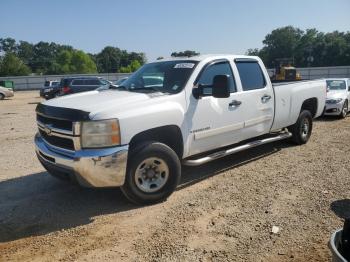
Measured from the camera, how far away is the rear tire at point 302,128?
24.9 feet

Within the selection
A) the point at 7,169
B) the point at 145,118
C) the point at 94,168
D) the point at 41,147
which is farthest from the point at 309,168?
the point at 7,169

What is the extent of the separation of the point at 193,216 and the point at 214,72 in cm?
230

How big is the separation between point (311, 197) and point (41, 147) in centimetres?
371

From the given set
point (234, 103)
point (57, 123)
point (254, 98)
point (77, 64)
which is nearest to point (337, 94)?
point (254, 98)

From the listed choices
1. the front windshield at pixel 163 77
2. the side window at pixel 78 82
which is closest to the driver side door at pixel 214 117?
the front windshield at pixel 163 77

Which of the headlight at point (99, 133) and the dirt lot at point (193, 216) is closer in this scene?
the dirt lot at point (193, 216)

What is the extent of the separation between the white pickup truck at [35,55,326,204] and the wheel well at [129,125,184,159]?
14 mm

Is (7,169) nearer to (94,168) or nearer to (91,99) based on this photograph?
(91,99)

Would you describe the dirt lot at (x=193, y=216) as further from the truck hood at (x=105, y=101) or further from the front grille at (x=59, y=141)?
the truck hood at (x=105, y=101)

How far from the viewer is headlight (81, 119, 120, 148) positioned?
162 inches

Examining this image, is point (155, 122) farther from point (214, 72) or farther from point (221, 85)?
point (214, 72)

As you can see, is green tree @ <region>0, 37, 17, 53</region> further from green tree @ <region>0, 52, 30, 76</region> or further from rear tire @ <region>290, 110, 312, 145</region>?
rear tire @ <region>290, 110, 312, 145</region>

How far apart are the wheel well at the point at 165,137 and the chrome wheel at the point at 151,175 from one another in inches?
11.3

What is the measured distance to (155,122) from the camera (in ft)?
14.8
